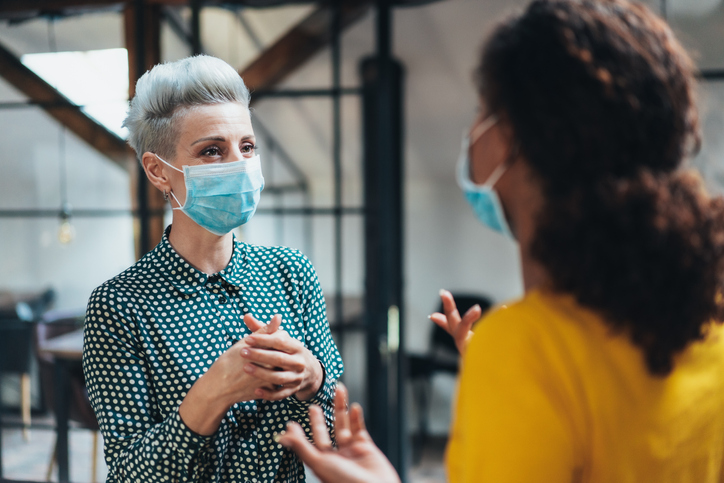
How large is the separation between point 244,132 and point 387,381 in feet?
7.17

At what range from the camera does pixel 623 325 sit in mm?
565

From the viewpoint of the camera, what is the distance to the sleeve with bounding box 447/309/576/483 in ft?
1.76

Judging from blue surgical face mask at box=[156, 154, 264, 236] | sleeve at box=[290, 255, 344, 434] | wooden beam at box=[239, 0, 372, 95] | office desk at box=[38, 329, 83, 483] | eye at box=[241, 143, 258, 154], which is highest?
wooden beam at box=[239, 0, 372, 95]

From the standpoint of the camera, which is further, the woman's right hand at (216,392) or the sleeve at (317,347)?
the sleeve at (317,347)

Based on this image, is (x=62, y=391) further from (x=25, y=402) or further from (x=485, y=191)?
(x=485, y=191)

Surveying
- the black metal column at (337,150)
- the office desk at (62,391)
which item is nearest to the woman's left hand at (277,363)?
the office desk at (62,391)

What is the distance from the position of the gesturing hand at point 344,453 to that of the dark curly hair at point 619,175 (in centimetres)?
28

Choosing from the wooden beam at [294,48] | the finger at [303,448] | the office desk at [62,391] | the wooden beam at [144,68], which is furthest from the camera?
the wooden beam at [294,48]


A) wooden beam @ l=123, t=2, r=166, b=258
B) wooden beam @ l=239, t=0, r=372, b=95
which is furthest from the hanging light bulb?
wooden beam @ l=239, t=0, r=372, b=95

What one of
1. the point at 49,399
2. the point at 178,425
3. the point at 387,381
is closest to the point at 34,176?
the point at 49,399

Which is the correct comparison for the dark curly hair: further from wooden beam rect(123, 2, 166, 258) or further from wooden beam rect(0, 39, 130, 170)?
wooden beam rect(0, 39, 130, 170)

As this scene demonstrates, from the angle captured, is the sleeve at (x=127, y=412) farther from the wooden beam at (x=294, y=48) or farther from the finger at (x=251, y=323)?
the wooden beam at (x=294, y=48)

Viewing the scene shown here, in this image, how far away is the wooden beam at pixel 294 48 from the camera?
2.93m

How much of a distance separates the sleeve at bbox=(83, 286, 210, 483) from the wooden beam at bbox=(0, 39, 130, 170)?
2.23m
